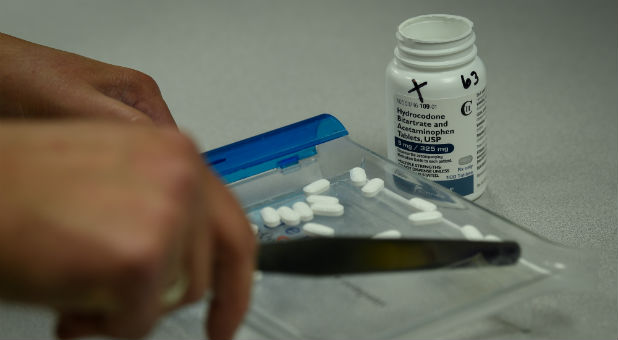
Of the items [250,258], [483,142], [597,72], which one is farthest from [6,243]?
[597,72]

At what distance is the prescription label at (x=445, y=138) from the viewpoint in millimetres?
962

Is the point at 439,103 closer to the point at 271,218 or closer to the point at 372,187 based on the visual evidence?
the point at 372,187

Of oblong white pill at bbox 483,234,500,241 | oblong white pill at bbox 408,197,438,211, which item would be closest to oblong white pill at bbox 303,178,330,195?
oblong white pill at bbox 408,197,438,211

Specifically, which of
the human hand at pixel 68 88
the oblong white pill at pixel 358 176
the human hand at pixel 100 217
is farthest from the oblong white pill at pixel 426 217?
the human hand at pixel 100 217

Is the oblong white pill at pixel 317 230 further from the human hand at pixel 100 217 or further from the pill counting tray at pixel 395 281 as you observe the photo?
the human hand at pixel 100 217

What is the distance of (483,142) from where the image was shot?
1.01 m

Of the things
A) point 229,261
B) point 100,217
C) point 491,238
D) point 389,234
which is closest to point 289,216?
point 389,234

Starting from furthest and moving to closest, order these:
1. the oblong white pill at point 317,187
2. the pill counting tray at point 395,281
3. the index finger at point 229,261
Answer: the oblong white pill at point 317,187
the pill counting tray at point 395,281
the index finger at point 229,261

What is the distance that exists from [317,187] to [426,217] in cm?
15

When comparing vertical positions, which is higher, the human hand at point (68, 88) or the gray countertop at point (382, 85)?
the human hand at point (68, 88)

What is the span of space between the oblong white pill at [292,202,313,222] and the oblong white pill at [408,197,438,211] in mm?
112

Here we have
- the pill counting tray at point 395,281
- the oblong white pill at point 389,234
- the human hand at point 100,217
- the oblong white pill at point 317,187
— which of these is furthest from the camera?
the oblong white pill at point 317,187

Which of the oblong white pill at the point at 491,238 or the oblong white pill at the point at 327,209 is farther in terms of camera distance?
the oblong white pill at the point at 327,209

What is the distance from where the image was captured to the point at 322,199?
96 centimetres
